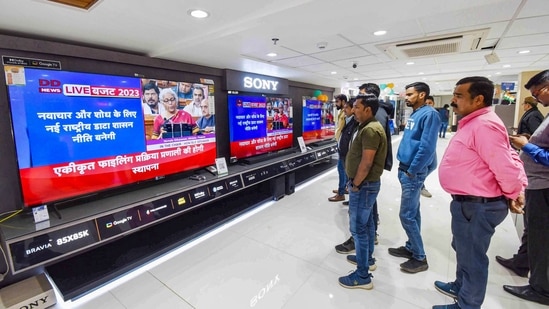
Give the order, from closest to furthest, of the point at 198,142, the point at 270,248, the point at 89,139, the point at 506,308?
the point at 506,308
the point at 89,139
the point at 270,248
the point at 198,142

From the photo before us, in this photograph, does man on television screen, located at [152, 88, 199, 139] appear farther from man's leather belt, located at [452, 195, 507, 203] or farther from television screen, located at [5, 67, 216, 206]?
man's leather belt, located at [452, 195, 507, 203]

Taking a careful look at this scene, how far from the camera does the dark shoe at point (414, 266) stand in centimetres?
223

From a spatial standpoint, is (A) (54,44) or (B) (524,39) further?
(B) (524,39)

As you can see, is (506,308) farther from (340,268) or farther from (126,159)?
(126,159)

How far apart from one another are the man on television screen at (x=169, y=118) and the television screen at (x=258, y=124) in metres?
0.81

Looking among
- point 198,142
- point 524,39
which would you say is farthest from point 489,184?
point 198,142

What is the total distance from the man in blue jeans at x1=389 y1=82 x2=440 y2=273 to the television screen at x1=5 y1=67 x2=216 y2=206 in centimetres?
243

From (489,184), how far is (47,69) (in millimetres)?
3266

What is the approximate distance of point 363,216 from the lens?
193 centimetres

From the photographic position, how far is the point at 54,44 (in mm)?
2051

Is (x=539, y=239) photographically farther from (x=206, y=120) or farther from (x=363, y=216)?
(x=206, y=120)

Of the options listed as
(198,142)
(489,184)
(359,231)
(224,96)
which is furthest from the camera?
(224,96)

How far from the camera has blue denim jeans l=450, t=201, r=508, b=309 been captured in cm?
147

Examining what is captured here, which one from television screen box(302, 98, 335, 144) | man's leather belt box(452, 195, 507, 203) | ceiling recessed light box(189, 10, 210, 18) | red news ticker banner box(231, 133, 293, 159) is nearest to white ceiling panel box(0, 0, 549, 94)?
ceiling recessed light box(189, 10, 210, 18)
